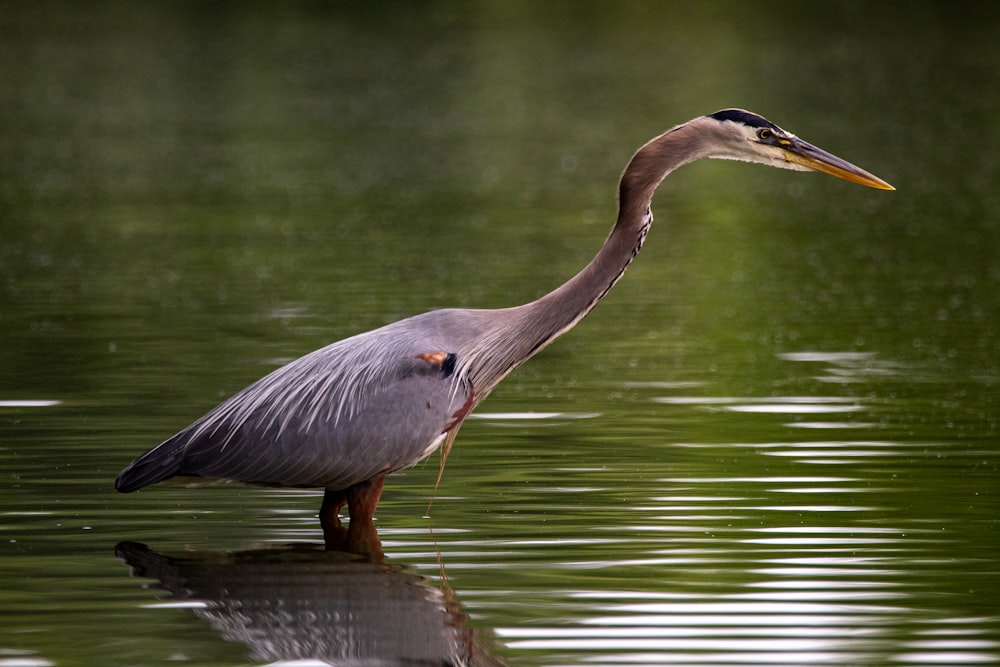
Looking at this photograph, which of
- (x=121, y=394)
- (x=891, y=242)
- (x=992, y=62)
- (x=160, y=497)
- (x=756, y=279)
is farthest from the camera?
(x=992, y=62)

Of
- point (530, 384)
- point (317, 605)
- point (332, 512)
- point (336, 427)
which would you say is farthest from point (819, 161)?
point (530, 384)

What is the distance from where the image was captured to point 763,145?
28.3 ft

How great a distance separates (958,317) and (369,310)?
417cm

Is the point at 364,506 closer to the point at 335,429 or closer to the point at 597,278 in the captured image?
the point at 335,429

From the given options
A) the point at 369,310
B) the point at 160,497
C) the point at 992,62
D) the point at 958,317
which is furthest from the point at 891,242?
the point at 992,62

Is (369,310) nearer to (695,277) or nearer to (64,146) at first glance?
(695,277)

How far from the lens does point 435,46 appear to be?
151ft

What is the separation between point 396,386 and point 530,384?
3.62 meters

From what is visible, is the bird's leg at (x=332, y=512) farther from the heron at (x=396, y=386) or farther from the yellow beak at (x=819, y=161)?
the yellow beak at (x=819, y=161)

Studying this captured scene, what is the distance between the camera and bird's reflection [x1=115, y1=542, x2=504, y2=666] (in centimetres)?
663

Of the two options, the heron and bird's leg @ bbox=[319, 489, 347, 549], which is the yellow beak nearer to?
the heron

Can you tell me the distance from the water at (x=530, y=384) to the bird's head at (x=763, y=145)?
1.48 m

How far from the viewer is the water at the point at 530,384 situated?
7008 mm

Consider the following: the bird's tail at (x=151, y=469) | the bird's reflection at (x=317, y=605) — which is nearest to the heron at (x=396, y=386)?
the bird's tail at (x=151, y=469)
